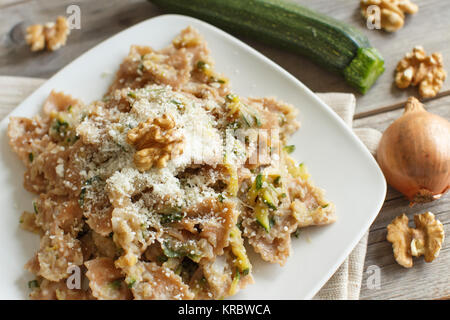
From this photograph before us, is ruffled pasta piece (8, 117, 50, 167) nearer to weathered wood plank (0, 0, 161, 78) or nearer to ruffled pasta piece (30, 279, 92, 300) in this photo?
ruffled pasta piece (30, 279, 92, 300)

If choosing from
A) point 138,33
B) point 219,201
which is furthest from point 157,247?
point 138,33

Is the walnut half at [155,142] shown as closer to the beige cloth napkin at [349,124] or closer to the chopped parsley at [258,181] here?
the chopped parsley at [258,181]

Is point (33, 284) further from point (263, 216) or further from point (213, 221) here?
point (263, 216)

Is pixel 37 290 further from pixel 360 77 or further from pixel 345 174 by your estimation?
pixel 360 77

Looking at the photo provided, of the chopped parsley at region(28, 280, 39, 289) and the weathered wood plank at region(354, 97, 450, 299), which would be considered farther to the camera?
the weathered wood plank at region(354, 97, 450, 299)

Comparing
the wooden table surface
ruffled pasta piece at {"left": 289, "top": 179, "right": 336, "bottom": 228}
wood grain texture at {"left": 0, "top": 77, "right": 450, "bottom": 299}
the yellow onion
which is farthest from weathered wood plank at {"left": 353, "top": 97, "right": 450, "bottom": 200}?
ruffled pasta piece at {"left": 289, "top": 179, "right": 336, "bottom": 228}
